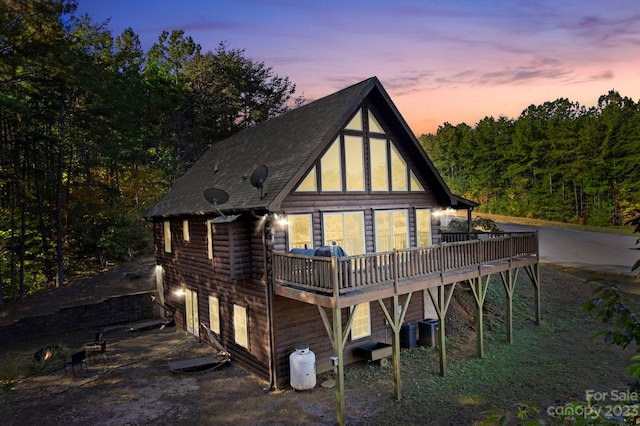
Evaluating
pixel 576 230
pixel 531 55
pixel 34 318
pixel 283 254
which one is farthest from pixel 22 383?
pixel 576 230

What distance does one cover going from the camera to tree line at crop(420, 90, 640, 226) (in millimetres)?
42844

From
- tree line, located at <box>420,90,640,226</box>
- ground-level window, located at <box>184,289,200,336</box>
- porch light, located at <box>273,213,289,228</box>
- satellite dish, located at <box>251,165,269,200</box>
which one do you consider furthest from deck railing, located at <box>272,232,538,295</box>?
tree line, located at <box>420,90,640,226</box>

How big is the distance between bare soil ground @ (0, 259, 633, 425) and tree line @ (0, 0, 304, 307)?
1073 centimetres

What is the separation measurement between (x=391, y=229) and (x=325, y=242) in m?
3.03

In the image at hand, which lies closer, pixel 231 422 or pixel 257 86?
pixel 231 422

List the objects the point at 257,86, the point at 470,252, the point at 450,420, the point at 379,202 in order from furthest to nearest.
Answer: the point at 257,86, the point at 379,202, the point at 470,252, the point at 450,420

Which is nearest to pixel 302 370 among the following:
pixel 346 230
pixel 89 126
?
pixel 346 230

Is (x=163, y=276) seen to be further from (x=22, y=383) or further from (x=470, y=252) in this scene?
(x=470, y=252)

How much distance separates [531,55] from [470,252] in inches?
394

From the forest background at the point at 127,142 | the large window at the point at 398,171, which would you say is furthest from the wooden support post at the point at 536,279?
the forest background at the point at 127,142

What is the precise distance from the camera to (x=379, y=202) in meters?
14.4

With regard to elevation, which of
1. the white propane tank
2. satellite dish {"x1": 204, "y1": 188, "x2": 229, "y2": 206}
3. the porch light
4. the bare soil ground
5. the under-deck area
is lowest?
the bare soil ground

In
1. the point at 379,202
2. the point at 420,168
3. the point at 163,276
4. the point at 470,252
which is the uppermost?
the point at 420,168

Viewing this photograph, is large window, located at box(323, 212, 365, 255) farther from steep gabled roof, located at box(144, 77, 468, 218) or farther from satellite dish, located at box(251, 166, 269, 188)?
satellite dish, located at box(251, 166, 269, 188)
